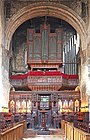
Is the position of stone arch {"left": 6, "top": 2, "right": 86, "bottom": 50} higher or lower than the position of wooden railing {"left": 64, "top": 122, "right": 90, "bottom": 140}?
higher

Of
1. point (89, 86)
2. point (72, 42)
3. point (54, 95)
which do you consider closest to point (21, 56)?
point (72, 42)

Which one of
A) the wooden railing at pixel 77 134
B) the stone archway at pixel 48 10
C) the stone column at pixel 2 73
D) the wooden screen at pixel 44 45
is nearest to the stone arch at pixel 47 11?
the stone archway at pixel 48 10

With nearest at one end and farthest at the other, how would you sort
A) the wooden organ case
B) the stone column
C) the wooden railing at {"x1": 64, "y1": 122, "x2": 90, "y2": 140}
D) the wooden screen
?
the wooden railing at {"x1": 64, "y1": 122, "x2": 90, "y2": 140}, the stone column, the wooden organ case, the wooden screen

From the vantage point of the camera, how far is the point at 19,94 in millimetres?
30953

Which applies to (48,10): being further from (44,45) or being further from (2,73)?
(2,73)

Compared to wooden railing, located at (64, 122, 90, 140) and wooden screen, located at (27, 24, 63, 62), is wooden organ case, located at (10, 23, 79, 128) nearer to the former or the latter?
wooden screen, located at (27, 24, 63, 62)

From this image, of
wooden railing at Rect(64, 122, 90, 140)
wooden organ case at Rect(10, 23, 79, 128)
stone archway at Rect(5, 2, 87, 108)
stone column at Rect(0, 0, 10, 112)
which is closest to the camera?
wooden railing at Rect(64, 122, 90, 140)

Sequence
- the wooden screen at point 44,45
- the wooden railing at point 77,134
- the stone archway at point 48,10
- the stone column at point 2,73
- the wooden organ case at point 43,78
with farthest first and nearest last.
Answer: the wooden screen at point 44,45, the wooden organ case at point 43,78, the stone archway at point 48,10, the stone column at point 2,73, the wooden railing at point 77,134

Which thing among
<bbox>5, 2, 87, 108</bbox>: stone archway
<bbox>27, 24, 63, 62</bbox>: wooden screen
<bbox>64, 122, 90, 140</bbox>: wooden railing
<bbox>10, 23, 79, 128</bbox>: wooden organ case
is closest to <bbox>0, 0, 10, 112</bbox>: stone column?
<bbox>5, 2, 87, 108</bbox>: stone archway

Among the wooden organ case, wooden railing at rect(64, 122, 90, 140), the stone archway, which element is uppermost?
the stone archway

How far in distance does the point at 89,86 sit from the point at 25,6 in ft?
28.5

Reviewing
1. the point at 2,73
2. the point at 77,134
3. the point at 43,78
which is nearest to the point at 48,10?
the point at 43,78

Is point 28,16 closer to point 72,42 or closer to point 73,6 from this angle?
point 73,6

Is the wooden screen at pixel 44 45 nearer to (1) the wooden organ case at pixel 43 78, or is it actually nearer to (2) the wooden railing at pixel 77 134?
(1) the wooden organ case at pixel 43 78
